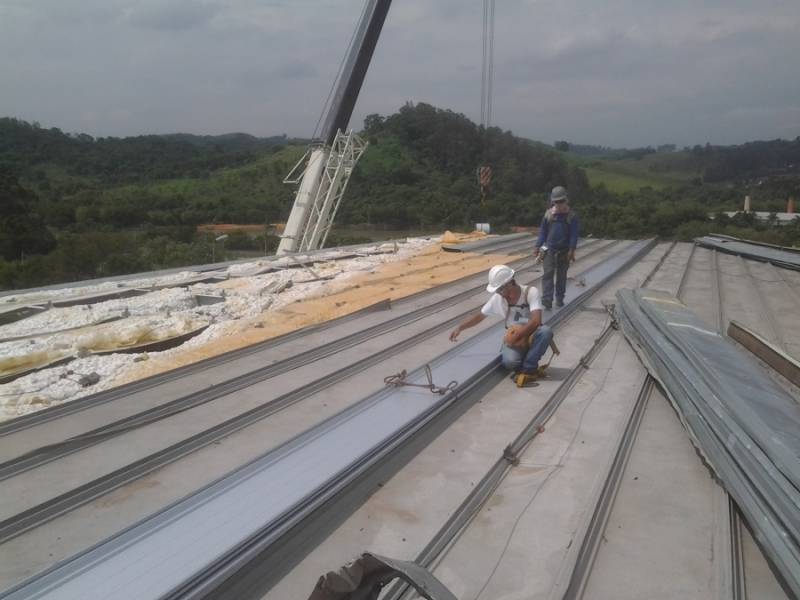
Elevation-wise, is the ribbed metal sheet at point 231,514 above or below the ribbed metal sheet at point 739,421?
below

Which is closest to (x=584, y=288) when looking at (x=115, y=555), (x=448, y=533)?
(x=448, y=533)

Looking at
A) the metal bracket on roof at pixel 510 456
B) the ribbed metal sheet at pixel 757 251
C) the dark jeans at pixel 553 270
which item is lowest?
the metal bracket on roof at pixel 510 456

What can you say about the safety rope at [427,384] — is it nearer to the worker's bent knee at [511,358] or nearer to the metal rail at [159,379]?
the worker's bent knee at [511,358]

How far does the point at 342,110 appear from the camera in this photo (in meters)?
11.4

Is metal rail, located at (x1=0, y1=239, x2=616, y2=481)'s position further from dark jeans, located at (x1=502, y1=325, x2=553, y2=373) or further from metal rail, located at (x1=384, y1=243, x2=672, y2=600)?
metal rail, located at (x1=384, y1=243, x2=672, y2=600)

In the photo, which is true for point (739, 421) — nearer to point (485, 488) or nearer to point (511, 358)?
point (485, 488)

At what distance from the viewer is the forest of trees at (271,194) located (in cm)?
1638

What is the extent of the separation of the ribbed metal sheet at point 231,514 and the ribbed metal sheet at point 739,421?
134 cm

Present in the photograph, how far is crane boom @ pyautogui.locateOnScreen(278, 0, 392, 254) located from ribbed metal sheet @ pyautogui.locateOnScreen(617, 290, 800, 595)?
811 cm

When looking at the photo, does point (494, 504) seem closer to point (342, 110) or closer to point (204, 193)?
point (342, 110)

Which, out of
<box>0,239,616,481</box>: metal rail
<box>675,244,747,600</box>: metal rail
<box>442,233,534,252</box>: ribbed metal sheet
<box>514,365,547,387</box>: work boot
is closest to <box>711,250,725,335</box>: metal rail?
<box>514,365,547,387</box>: work boot

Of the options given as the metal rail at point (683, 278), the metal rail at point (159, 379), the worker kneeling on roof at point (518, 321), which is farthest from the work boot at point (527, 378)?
the metal rail at point (683, 278)

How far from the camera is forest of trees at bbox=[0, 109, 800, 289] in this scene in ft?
53.7

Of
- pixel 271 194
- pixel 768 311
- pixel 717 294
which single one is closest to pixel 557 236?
pixel 768 311
